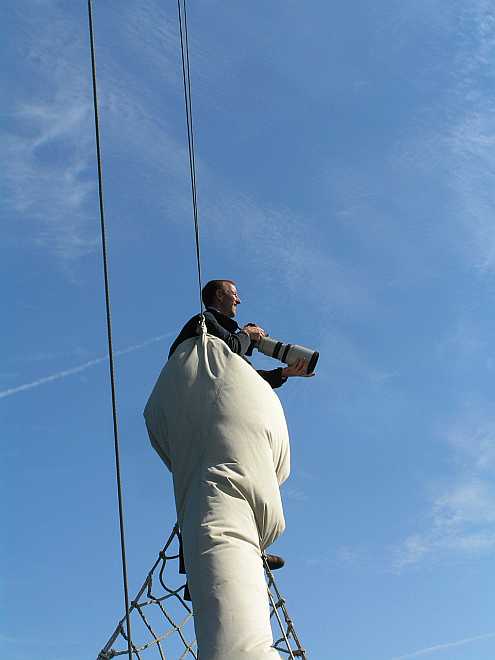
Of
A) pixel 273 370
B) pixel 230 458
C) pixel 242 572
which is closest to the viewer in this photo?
A: pixel 242 572

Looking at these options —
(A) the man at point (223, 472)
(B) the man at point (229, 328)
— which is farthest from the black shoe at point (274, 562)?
(B) the man at point (229, 328)

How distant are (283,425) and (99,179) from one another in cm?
165

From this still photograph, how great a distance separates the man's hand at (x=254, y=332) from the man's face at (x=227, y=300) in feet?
0.38

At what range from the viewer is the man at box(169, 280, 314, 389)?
5332 mm

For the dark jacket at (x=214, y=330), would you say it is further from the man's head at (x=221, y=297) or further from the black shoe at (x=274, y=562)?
the black shoe at (x=274, y=562)

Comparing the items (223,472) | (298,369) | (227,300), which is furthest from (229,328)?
(223,472)

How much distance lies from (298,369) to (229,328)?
1.68 ft

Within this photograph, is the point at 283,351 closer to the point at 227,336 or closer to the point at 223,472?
the point at 227,336

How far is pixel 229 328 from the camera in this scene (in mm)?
5605

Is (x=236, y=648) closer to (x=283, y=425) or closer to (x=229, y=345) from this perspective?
(x=283, y=425)

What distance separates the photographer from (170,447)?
488 cm

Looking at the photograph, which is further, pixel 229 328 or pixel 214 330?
pixel 229 328

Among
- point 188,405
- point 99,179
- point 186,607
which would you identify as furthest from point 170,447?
point 99,179

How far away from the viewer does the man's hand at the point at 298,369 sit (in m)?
5.76
